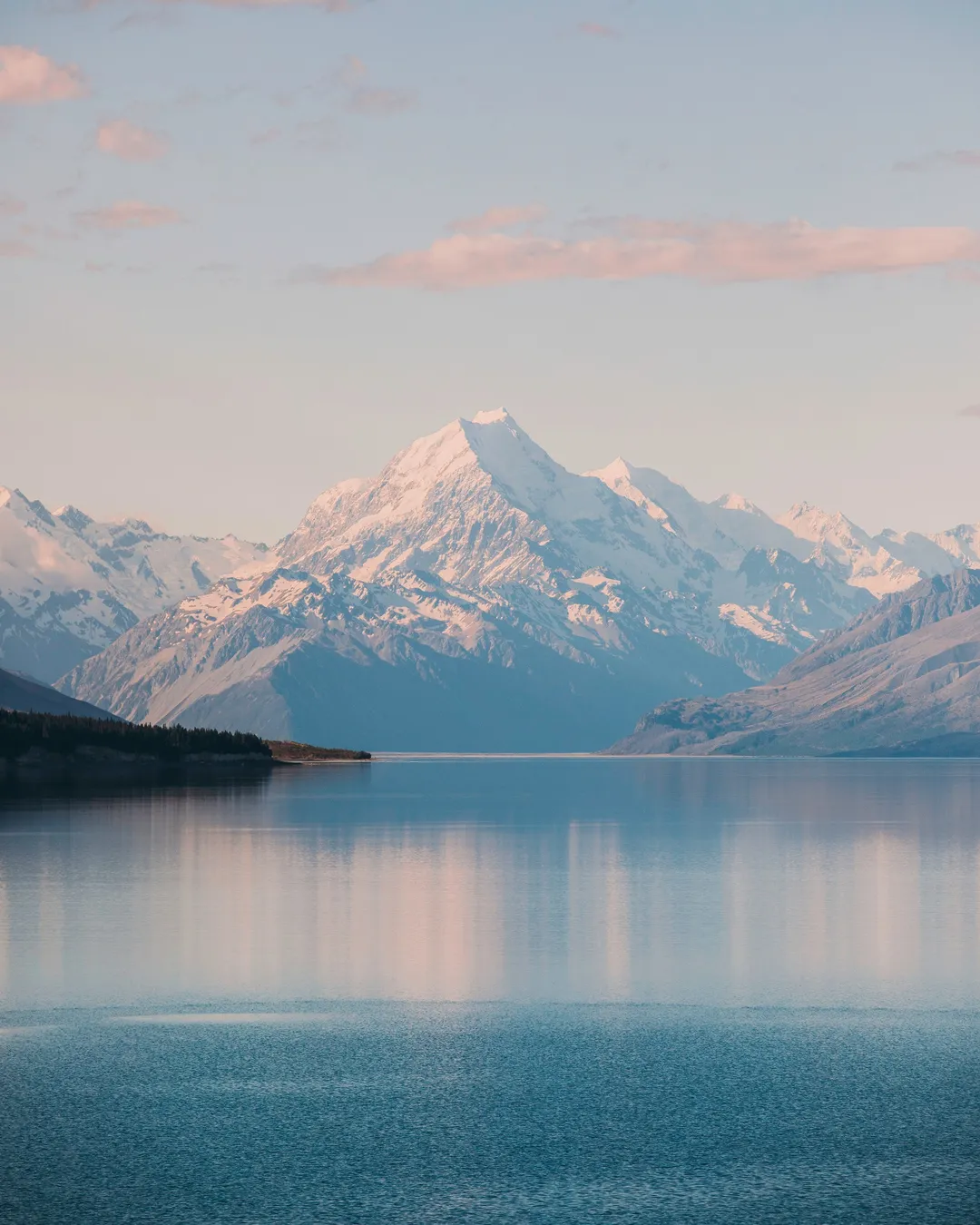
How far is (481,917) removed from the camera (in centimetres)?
8925

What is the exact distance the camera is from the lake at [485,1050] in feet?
135

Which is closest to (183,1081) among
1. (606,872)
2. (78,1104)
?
(78,1104)

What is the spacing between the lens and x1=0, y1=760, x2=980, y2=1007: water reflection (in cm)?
6819

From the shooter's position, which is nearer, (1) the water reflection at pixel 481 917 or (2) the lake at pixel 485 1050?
(2) the lake at pixel 485 1050

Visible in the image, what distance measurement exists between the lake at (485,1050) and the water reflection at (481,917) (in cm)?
38

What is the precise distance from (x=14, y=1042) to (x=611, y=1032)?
67.3 ft

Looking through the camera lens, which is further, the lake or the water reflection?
the water reflection

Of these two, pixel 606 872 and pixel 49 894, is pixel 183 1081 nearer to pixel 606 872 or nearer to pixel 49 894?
pixel 49 894

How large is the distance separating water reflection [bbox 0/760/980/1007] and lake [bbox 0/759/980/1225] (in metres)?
0.38

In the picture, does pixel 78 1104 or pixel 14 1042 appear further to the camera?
pixel 14 1042

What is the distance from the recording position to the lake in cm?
4116

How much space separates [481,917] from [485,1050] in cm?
3373

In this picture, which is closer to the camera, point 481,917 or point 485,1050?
point 485,1050

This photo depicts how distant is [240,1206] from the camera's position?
39.9m
